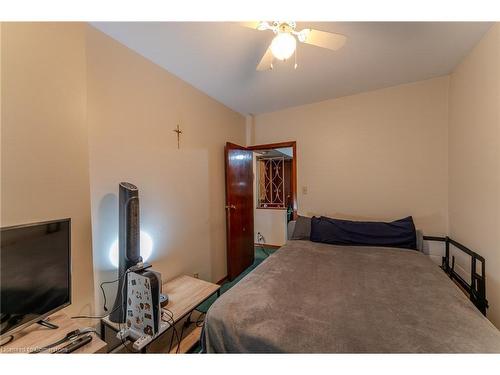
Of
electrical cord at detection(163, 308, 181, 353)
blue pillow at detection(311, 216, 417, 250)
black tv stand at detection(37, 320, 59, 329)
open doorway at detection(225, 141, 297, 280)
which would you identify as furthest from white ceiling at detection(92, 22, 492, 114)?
electrical cord at detection(163, 308, 181, 353)

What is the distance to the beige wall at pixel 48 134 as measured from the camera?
105 cm

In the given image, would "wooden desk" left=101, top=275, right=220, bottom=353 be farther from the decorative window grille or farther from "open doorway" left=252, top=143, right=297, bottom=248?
the decorative window grille

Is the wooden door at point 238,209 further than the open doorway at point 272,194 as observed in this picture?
No

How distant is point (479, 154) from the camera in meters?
1.62

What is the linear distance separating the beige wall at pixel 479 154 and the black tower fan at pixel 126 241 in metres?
2.53

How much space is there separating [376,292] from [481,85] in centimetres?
184

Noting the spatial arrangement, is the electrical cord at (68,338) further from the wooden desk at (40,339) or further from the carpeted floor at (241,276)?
the carpeted floor at (241,276)

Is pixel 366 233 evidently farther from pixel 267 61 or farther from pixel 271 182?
pixel 271 182

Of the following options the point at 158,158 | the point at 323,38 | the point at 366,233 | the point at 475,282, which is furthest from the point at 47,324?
the point at 475,282

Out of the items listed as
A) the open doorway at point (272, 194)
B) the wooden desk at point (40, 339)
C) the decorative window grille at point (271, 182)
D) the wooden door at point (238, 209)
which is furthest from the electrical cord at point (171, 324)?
the decorative window grille at point (271, 182)

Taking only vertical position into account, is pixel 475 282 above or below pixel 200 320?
above

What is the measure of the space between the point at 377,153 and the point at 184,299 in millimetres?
2711

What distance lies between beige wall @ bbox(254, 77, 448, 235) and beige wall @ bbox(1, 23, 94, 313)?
250 centimetres
